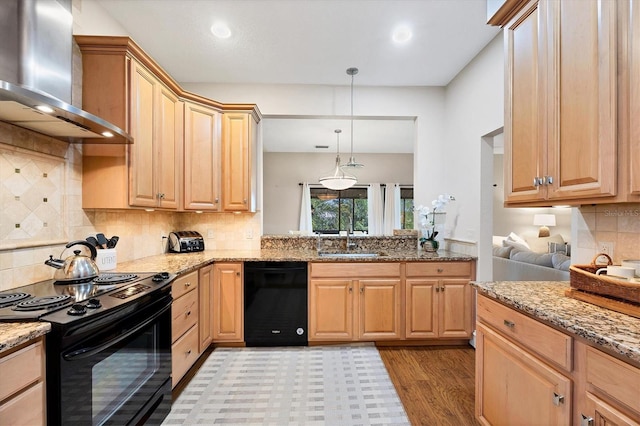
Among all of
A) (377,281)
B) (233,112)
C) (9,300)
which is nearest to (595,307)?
(377,281)

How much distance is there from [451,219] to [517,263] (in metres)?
1.50

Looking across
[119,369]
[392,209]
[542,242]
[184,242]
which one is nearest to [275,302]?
[184,242]

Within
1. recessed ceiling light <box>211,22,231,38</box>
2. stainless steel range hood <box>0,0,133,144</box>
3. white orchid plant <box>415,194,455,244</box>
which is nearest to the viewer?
stainless steel range hood <box>0,0,133,144</box>

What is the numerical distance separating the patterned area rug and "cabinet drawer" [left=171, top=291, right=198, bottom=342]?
452 millimetres

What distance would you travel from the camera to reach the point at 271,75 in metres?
3.22

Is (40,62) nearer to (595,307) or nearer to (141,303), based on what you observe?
(141,303)

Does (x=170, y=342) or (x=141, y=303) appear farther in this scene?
(x=170, y=342)

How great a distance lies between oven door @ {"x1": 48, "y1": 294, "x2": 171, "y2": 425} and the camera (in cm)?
117

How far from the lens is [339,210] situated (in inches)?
297

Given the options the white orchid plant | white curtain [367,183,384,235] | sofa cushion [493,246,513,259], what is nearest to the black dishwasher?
the white orchid plant

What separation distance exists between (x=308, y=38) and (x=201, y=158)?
57.2 inches

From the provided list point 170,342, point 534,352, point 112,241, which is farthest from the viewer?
point 112,241

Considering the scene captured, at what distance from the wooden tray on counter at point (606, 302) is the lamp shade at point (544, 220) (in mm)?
6082

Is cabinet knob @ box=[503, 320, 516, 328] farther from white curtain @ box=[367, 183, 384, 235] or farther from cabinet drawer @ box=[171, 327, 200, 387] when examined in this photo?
white curtain @ box=[367, 183, 384, 235]
